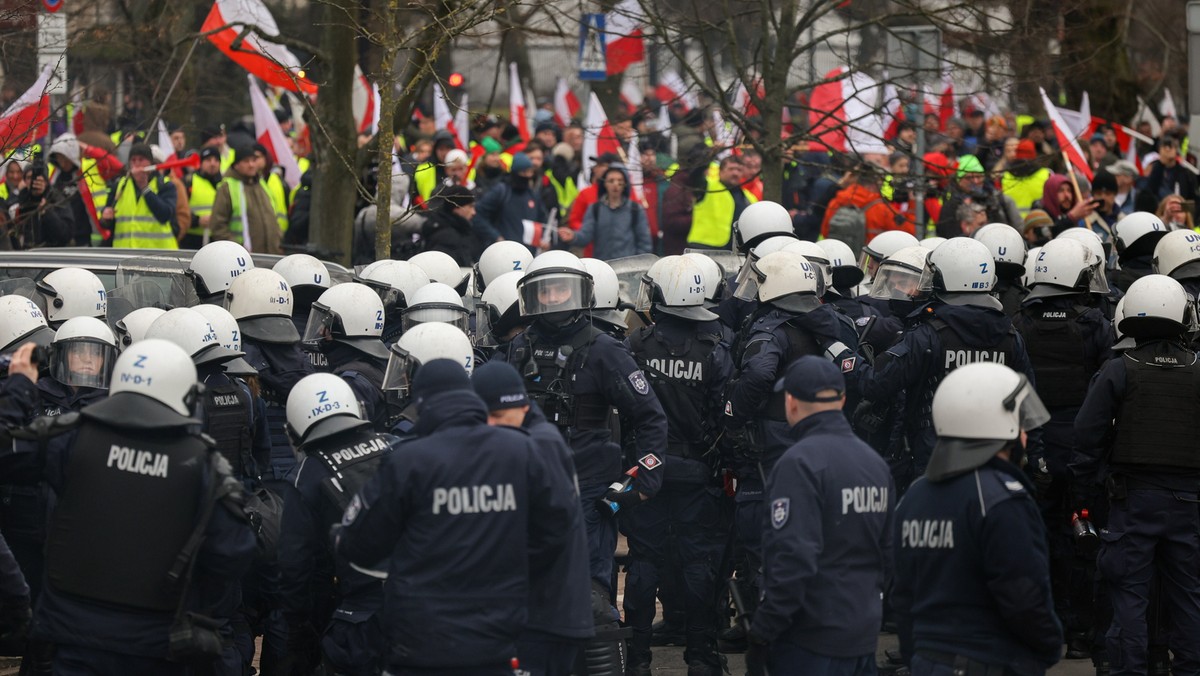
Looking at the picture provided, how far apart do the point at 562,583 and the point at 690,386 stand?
2788 mm

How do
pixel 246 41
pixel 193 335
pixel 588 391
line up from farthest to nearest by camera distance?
pixel 246 41 → pixel 588 391 → pixel 193 335

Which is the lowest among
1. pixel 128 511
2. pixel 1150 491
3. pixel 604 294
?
pixel 1150 491

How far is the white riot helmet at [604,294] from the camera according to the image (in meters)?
8.79

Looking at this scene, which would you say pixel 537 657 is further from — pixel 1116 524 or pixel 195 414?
pixel 1116 524

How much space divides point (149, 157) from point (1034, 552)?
11674mm

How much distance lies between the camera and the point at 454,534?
5.61 m

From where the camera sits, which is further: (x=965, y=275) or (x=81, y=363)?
(x=965, y=275)

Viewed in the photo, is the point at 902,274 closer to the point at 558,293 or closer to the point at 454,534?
the point at 558,293

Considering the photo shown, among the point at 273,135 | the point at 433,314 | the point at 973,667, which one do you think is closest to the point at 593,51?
the point at 273,135

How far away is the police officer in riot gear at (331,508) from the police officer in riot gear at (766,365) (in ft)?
7.60

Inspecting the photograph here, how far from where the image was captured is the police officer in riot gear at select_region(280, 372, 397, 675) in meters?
→ 6.43

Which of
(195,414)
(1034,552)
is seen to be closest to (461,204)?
(195,414)

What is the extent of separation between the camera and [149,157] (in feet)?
50.1

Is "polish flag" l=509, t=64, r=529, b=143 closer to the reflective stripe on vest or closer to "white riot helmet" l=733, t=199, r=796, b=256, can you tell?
the reflective stripe on vest
